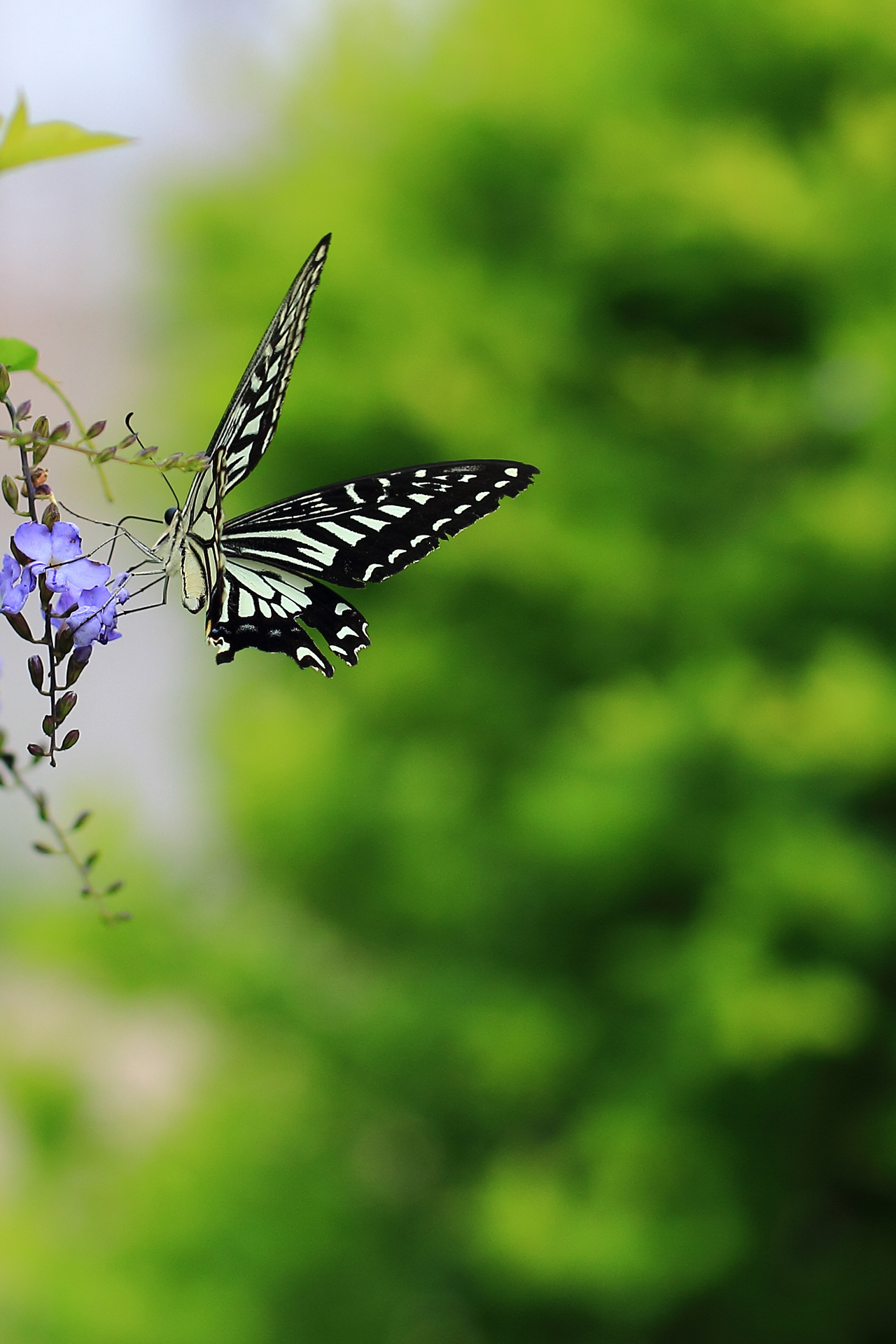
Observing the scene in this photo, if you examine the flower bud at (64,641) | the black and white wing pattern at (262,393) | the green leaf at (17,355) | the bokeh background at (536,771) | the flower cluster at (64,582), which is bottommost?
the flower bud at (64,641)

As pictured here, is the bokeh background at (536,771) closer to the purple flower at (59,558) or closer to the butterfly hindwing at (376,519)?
the butterfly hindwing at (376,519)

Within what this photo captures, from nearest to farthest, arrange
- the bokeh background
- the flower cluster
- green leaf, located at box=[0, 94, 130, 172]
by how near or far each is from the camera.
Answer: green leaf, located at box=[0, 94, 130, 172], the flower cluster, the bokeh background

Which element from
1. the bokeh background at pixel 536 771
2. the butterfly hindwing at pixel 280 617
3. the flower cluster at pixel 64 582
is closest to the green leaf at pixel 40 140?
the flower cluster at pixel 64 582

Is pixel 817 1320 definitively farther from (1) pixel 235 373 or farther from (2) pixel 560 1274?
(1) pixel 235 373

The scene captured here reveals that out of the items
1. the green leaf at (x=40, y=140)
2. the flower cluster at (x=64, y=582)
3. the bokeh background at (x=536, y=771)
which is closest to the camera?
the green leaf at (x=40, y=140)

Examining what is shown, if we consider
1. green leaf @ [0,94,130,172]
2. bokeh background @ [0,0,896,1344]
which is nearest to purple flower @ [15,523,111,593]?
green leaf @ [0,94,130,172]

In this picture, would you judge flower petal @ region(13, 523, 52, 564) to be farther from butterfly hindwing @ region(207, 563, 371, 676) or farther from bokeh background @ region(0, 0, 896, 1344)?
bokeh background @ region(0, 0, 896, 1344)

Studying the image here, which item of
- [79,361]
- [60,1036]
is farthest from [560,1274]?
[79,361]
